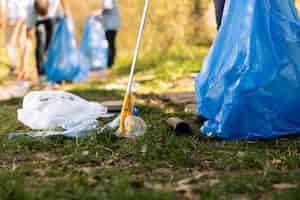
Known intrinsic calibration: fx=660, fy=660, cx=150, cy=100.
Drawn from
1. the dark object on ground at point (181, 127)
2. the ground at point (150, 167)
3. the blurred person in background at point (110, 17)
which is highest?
the blurred person in background at point (110, 17)

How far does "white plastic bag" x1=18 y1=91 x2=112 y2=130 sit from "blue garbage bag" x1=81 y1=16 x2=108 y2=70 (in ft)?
14.8

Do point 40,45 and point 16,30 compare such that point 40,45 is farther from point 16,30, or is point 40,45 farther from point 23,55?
point 23,55

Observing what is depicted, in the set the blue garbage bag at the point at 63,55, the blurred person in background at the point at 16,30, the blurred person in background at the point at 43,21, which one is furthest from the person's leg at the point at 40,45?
the blue garbage bag at the point at 63,55

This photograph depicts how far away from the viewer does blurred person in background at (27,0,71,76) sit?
27.2 feet

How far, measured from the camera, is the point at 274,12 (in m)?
3.74

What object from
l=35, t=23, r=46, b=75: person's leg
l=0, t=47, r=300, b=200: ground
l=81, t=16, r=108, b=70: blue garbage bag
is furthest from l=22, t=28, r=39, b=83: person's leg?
l=0, t=47, r=300, b=200: ground

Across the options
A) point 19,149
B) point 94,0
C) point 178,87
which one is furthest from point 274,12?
point 94,0

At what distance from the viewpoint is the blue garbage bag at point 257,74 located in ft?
11.9

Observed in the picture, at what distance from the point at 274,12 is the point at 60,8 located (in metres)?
4.92

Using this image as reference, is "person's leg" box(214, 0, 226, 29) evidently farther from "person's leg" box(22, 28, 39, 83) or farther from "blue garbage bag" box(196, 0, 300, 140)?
"person's leg" box(22, 28, 39, 83)

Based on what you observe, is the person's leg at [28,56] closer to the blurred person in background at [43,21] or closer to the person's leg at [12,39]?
the blurred person in background at [43,21]

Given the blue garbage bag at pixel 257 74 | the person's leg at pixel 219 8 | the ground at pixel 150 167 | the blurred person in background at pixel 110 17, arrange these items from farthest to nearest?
the blurred person in background at pixel 110 17
the person's leg at pixel 219 8
the blue garbage bag at pixel 257 74
the ground at pixel 150 167

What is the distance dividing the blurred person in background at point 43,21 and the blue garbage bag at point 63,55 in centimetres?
21

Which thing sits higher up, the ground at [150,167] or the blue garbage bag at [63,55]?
the blue garbage bag at [63,55]
